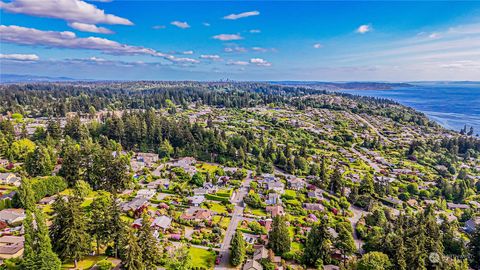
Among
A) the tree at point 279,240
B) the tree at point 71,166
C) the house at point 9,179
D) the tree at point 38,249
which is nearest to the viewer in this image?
the tree at point 38,249

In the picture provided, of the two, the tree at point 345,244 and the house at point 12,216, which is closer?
the tree at point 345,244

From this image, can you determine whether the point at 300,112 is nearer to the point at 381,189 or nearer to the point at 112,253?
the point at 381,189

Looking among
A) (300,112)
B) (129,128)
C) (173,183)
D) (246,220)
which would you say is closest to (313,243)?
(246,220)

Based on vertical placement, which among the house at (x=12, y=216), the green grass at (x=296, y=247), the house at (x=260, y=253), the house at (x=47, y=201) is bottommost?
the green grass at (x=296, y=247)

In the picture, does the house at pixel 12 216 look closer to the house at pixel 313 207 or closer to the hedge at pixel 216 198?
the hedge at pixel 216 198

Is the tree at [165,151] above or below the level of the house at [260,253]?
above

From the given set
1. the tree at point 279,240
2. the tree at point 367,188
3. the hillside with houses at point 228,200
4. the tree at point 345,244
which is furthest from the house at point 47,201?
the tree at point 367,188

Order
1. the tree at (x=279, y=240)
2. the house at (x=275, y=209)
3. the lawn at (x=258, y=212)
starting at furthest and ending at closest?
1. the lawn at (x=258, y=212)
2. the house at (x=275, y=209)
3. the tree at (x=279, y=240)
